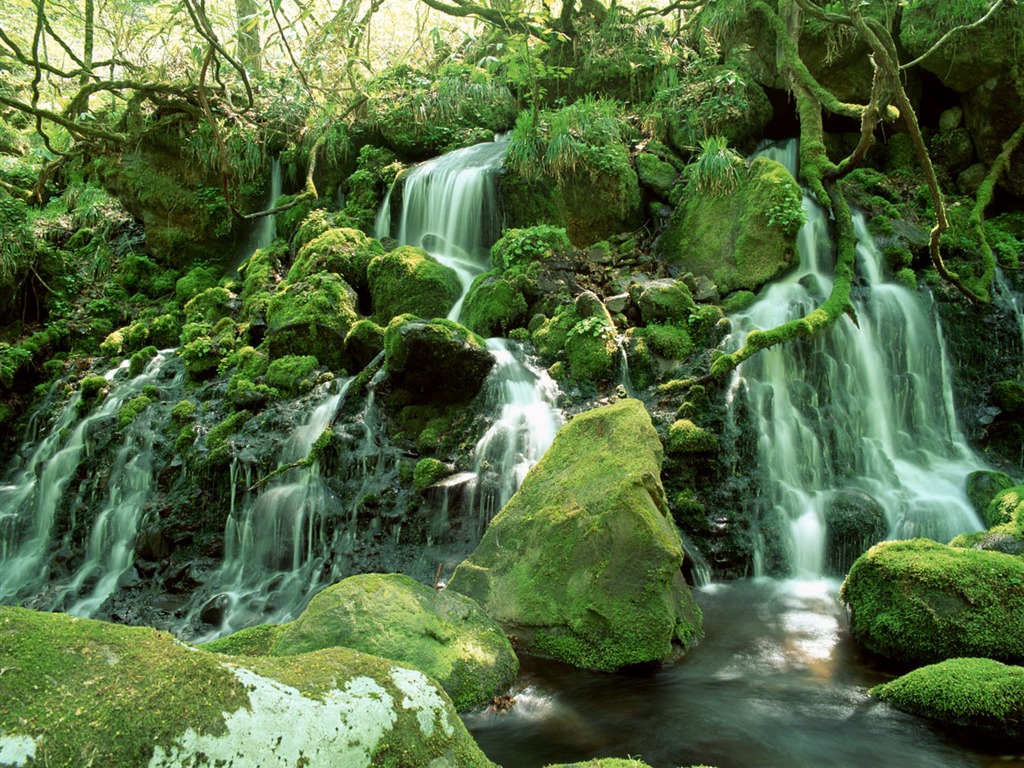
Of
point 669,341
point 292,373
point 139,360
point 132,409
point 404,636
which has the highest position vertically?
point 669,341

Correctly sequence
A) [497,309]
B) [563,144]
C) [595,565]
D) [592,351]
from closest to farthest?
[595,565] < [592,351] < [497,309] < [563,144]

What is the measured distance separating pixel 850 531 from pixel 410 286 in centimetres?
643

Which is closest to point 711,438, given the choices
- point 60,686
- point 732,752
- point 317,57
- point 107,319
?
point 732,752

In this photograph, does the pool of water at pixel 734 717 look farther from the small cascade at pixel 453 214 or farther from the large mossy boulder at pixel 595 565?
the small cascade at pixel 453 214

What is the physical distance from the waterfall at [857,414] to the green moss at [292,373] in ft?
17.1

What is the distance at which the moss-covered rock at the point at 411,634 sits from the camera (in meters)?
3.84

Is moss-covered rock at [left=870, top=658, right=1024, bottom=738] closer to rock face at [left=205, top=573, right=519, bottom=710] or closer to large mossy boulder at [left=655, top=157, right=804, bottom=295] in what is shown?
rock face at [left=205, top=573, right=519, bottom=710]

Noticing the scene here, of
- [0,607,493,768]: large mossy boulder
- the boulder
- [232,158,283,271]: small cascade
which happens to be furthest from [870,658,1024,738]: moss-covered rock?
[232,158,283,271]: small cascade

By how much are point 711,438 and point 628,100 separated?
8.96 meters

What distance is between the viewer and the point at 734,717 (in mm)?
3945

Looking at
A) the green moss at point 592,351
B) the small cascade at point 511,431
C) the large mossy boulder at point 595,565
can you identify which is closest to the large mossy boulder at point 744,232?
the green moss at point 592,351

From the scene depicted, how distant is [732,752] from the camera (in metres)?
3.57

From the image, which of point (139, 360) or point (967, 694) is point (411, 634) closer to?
point (967, 694)

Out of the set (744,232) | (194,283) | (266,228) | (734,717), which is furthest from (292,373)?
(734,717)
